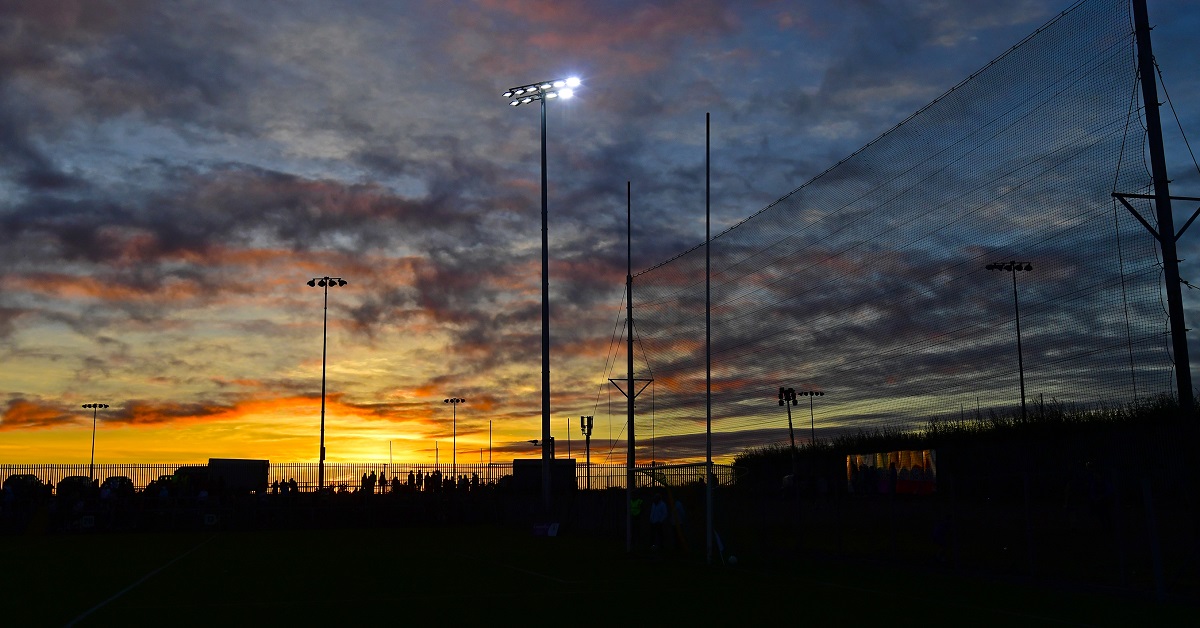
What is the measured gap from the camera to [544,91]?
147 ft

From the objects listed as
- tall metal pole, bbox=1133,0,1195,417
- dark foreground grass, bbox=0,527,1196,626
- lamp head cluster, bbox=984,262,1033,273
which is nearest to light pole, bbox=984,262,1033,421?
lamp head cluster, bbox=984,262,1033,273

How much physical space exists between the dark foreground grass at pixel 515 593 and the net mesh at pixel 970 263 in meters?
7.15

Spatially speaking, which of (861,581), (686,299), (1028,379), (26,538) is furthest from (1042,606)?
(26,538)

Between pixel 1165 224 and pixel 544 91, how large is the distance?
28.7 m

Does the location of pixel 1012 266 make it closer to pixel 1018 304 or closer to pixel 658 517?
pixel 1018 304

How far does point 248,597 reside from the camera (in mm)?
19656

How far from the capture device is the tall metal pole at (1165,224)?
19.8 meters

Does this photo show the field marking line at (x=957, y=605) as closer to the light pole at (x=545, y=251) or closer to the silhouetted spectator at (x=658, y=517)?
the silhouetted spectator at (x=658, y=517)

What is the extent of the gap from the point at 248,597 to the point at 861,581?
39.3 feet

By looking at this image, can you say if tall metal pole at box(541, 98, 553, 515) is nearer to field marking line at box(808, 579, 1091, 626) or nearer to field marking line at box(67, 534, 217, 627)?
field marking line at box(67, 534, 217, 627)

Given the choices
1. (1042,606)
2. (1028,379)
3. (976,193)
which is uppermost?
(976,193)

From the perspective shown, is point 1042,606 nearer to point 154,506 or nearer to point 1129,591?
point 1129,591

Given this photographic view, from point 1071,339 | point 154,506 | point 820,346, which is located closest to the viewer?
point 1071,339

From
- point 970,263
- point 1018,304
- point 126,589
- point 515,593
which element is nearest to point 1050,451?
point 1018,304
